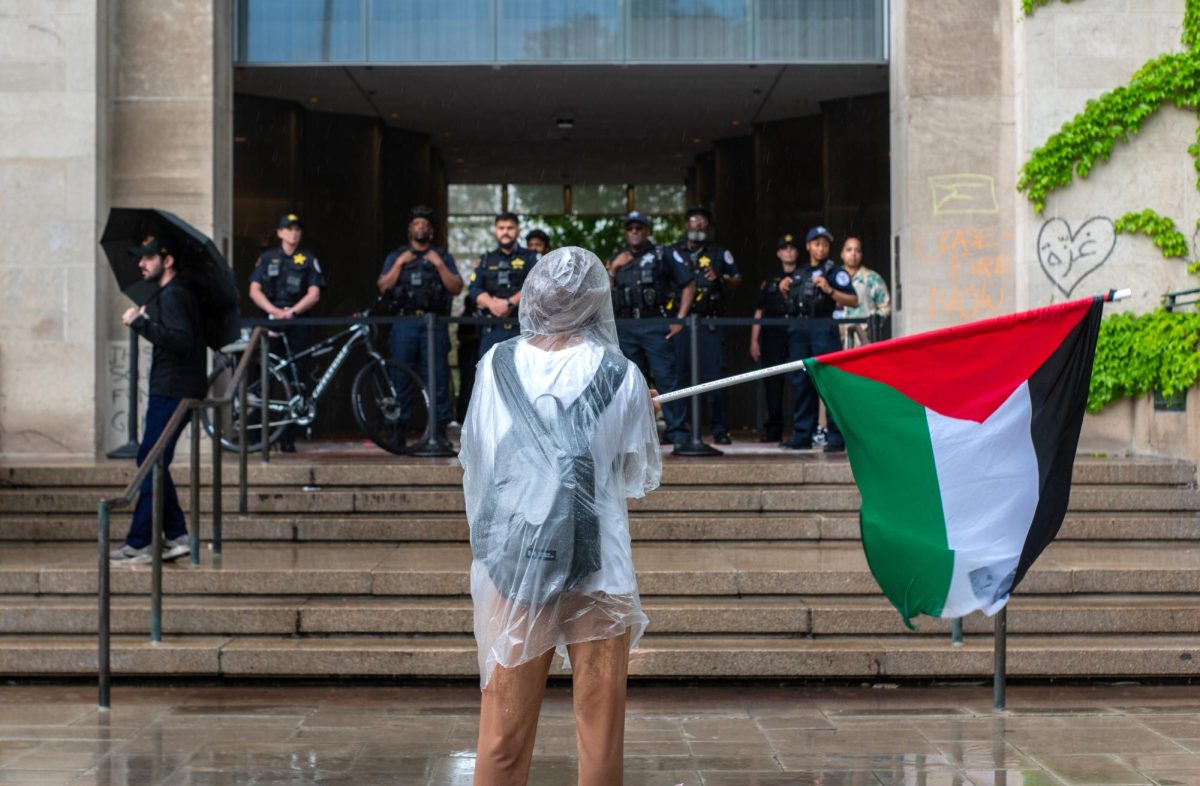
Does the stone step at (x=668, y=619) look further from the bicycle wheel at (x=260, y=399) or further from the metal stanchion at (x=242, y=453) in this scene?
the bicycle wheel at (x=260, y=399)

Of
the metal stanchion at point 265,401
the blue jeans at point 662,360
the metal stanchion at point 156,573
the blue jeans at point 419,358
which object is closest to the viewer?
the metal stanchion at point 156,573

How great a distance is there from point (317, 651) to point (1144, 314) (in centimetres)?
813

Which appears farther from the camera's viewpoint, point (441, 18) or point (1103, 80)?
point (441, 18)

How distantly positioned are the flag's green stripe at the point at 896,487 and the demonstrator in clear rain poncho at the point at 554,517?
1829 millimetres

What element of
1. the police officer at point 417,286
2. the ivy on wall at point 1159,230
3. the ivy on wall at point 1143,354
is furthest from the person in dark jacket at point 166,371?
the ivy on wall at point 1159,230

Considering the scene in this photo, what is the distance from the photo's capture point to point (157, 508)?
806 cm

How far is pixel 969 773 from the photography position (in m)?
5.86

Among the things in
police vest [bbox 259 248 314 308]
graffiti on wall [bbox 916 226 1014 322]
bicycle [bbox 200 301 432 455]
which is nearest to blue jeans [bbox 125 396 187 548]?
bicycle [bbox 200 301 432 455]

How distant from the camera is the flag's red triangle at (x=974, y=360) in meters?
6.26

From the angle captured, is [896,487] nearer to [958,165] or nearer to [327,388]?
[327,388]

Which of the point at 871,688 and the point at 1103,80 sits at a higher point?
the point at 1103,80

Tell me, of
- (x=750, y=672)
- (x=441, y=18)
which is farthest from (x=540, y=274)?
(x=441, y=18)

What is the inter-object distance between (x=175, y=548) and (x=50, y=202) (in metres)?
5.26

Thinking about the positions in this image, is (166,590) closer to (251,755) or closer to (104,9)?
(251,755)
